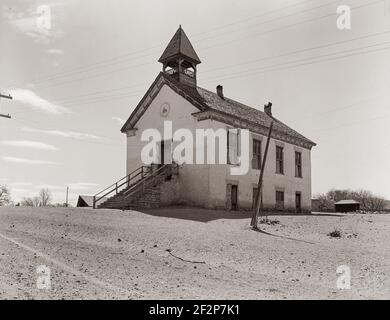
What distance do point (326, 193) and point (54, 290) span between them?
10848cm

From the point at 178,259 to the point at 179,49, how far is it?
1984cm

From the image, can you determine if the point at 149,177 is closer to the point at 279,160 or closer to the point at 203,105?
the point at 203,105

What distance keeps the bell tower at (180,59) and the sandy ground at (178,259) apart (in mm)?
13806

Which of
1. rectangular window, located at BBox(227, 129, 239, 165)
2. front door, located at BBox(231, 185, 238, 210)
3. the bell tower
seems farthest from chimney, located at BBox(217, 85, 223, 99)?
front door, located at BBox(231, 185, 238, 210)

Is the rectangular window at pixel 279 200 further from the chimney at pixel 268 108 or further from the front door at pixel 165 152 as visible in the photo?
the chimney at pixel 268 108

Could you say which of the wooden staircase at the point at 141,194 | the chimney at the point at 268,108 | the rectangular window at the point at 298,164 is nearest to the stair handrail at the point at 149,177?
the wooden staircase at the point at 141,194

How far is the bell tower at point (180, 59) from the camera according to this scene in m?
27.3

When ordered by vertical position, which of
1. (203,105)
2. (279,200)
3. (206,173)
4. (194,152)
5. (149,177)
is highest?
(203,105)

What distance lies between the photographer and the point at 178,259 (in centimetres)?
1003

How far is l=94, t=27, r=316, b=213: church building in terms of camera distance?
915 inches

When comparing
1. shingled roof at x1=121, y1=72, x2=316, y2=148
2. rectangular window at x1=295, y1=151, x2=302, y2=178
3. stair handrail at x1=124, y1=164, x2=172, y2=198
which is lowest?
stair handrail at x1=124, y1=164, x2=172, y2=198

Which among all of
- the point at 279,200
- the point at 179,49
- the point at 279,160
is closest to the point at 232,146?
the point at 279,160

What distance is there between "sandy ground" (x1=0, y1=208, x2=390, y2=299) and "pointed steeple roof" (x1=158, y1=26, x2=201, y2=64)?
1466 cm

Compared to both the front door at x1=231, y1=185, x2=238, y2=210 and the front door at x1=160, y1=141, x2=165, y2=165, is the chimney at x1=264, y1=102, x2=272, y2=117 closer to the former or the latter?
the front door at x1=231, y1=185, x2=238, y2=210
